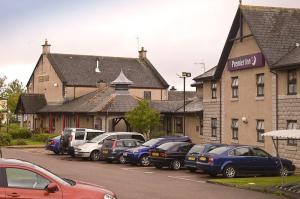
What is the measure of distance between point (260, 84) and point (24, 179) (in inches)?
938

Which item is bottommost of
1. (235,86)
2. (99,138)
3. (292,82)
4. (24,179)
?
(24,179)

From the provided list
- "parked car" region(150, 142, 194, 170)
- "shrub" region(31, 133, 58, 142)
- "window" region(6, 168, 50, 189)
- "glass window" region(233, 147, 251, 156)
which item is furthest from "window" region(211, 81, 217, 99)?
"window" region(6, 168, 50, 189)

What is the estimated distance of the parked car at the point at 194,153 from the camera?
86.8 ft

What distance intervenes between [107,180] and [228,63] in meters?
16.0

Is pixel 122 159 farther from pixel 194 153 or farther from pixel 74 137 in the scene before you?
pixel 194 153

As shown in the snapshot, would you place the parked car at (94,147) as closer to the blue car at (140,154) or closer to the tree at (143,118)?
the blue car at (140,154)

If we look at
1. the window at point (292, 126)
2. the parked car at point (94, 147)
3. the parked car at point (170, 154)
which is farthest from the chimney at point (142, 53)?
the parked car at point (170, 154)

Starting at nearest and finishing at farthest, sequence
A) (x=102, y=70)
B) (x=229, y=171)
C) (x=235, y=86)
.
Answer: (x=229, y=171), (x=235, y=86), (x=102, y=70)

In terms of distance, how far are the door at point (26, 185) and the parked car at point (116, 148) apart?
21.2 meters

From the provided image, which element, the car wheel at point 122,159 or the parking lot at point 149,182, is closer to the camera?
the parking lot at point 149,182

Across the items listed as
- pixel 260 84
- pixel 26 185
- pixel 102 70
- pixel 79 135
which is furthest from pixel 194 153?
pixel 102 70

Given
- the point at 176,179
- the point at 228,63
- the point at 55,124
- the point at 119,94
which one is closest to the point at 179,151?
the point at 176,179

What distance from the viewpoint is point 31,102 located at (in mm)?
66000

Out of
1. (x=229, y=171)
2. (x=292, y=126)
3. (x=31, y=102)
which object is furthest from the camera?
(x=31, y=102)
